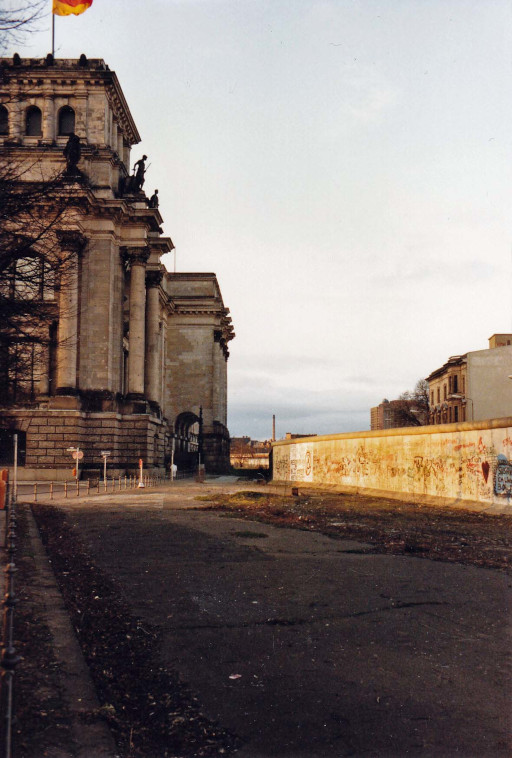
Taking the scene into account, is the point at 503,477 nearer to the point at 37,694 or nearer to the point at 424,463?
the point at 424,463

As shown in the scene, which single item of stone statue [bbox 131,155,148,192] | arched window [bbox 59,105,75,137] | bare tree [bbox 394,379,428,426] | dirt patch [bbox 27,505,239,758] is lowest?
dirt patch [bbox 27,505,239,758]

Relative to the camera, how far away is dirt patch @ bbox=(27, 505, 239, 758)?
4262mm

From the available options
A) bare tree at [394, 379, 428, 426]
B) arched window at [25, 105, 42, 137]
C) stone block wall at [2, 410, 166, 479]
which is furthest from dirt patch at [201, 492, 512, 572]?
bare tree at [394, 379, 428, 426]

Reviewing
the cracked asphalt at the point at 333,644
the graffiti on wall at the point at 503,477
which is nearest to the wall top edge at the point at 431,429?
the graffiti on wall at the point at 503,477

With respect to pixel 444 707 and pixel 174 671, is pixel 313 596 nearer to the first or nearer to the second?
pixel 174 671

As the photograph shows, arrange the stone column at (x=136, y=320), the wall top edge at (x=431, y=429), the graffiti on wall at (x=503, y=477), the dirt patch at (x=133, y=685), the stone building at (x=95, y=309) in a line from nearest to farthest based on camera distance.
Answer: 1. the dirt patch at (x=133, y=685)
2. the graffiti on wall at (x=503, y=477)
3. the wall top edge at (x=431, y=429)
4. the stone building at (x=95, y=309)
5. the stone column at (x=136, y=320)

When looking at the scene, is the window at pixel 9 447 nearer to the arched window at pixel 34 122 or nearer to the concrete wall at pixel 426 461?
the concrete wall at pixel 426 461

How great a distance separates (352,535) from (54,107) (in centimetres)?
4317

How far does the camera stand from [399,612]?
295 inches

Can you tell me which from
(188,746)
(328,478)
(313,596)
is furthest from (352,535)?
(328,478)

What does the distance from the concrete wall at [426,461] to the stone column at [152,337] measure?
17096mm

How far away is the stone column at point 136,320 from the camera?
48438 millimetres

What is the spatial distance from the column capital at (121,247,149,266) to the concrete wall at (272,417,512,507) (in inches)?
755

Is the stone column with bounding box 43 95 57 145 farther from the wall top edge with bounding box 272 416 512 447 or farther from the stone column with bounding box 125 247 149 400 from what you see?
the wall top edge with bounding box 272 416 512 447
